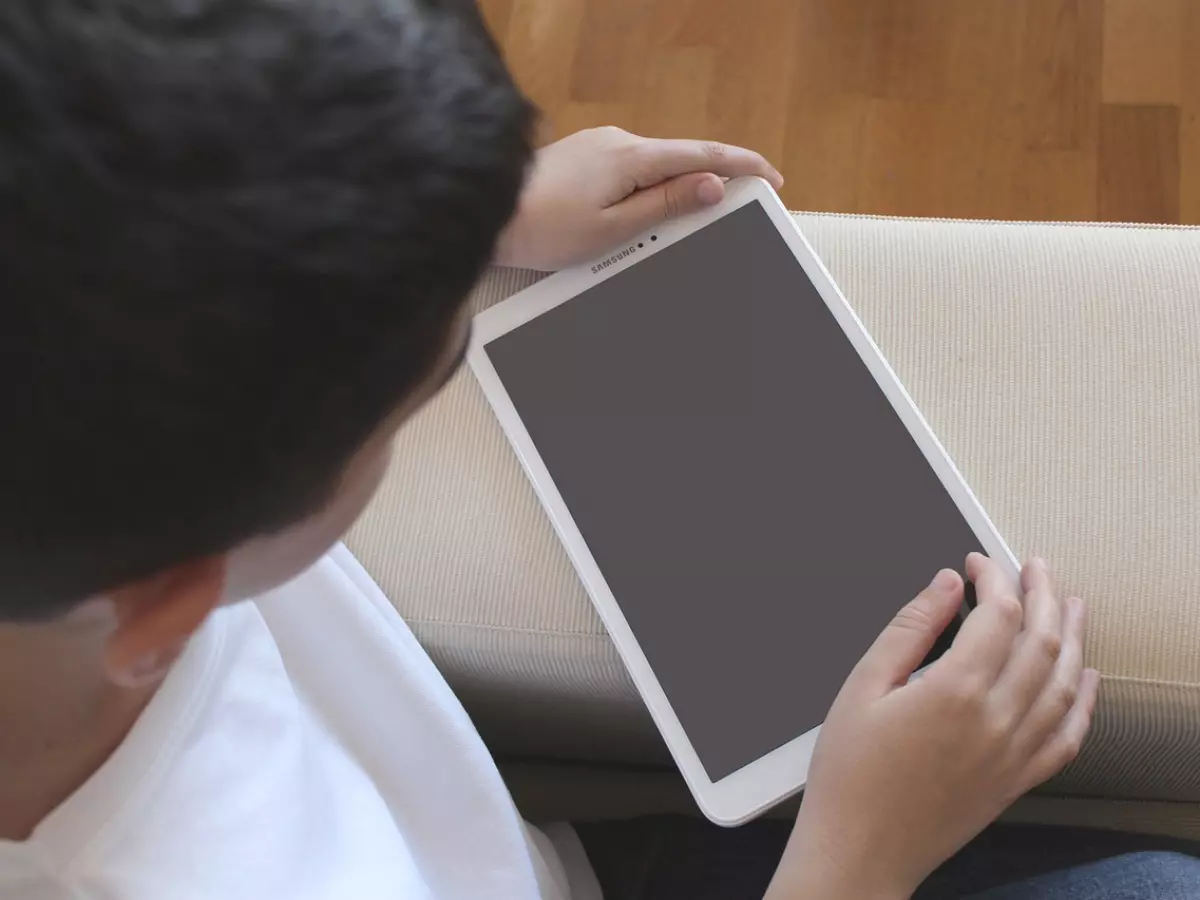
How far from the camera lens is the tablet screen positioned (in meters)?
0.62

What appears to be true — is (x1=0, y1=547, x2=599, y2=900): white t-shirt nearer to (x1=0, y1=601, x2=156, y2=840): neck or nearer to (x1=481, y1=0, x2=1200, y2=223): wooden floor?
(x1=0, y1=601, x2=156, y2=840): neck

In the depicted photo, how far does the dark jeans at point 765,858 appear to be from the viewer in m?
0.65

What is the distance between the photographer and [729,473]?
0.65 meters

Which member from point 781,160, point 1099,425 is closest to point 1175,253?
point 1099,425

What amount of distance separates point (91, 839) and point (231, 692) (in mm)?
90

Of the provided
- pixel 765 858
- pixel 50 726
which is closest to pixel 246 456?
pixel 50 726

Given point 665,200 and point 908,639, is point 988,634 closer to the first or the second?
point 908,639

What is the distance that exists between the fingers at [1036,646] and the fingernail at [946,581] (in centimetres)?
4

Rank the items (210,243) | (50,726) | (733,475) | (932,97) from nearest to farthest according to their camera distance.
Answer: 1. (210,243)
2. (50,726)
3. (733,475)
4. (932,97)

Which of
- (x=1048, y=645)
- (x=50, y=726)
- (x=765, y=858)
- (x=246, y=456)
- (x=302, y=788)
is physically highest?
(x=246, y=456)

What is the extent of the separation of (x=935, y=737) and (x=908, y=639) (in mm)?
51

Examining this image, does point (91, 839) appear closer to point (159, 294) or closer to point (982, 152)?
point (159, 294)

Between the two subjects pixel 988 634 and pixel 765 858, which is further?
pixel 765 858

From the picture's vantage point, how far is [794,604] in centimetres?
63
